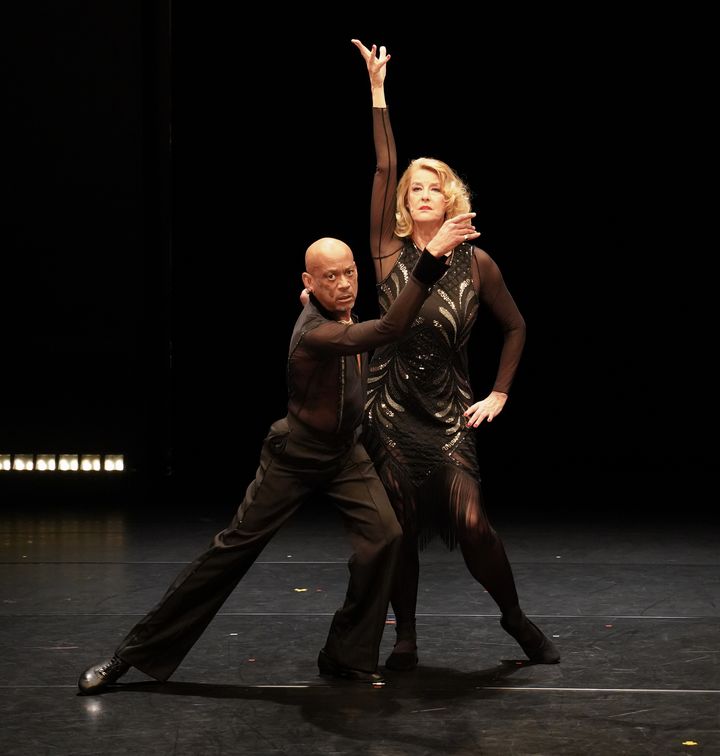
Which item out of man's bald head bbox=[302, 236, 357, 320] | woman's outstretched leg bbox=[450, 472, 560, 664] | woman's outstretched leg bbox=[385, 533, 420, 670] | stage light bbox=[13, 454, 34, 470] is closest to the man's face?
man's bald head bbox=[302, 236, 357, 320]

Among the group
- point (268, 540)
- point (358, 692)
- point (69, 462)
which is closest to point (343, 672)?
point (358, 692)

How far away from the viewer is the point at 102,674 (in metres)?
3.62

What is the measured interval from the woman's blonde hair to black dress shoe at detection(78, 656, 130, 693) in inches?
54.7

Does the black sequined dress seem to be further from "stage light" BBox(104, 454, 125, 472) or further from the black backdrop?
"stage light" BBox(104, 454, 125, 472)

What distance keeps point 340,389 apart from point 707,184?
3988 millimetres

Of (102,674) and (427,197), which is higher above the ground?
(427,197)

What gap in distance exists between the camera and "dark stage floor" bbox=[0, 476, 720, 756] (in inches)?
130

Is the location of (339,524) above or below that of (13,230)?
below

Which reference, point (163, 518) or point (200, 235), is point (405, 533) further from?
point (200, 235)

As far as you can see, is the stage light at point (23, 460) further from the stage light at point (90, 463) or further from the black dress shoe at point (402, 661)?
the black dress shoe at point (402, 661)

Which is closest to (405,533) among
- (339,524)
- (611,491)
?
(339,524)

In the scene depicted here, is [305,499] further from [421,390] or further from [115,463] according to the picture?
[115,463]

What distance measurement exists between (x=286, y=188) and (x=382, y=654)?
3.60m

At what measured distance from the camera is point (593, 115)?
6930 mm
